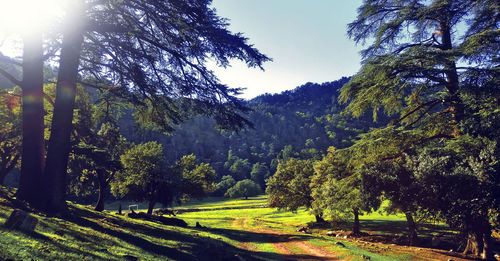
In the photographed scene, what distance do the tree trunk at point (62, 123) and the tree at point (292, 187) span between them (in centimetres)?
2869

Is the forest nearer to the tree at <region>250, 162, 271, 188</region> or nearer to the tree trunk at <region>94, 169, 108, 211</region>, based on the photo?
the tree trunk at <region>94, 169, 108, 211</region>

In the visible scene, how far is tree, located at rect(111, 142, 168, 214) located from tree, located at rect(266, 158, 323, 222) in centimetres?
1497

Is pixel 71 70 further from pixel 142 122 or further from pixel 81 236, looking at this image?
pixel 81 236

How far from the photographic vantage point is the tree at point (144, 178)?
32.7 m

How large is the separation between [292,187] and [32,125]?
99.7 ft

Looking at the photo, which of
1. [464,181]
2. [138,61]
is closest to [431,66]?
[464,181]

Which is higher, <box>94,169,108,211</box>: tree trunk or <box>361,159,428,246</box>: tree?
<box>361,159,428,246</box>: tree

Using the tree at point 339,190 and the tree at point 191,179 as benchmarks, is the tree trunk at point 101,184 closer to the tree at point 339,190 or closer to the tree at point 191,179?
the tree at point 191,179

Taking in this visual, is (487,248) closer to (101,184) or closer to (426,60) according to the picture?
(426,60)

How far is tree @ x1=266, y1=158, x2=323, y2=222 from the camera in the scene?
3538 centimetres

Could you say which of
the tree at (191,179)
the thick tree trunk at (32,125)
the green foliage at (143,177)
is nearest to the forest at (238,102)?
the thick tree trunk at (32,125)

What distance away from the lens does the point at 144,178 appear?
32938mm

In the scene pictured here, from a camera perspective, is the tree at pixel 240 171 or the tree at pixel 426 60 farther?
the tree at pixel 240 171

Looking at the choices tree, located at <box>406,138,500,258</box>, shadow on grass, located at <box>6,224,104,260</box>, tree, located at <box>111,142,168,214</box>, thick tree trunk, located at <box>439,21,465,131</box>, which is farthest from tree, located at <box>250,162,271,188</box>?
shadow on grass, located at <box>6,224,104,260</box>
